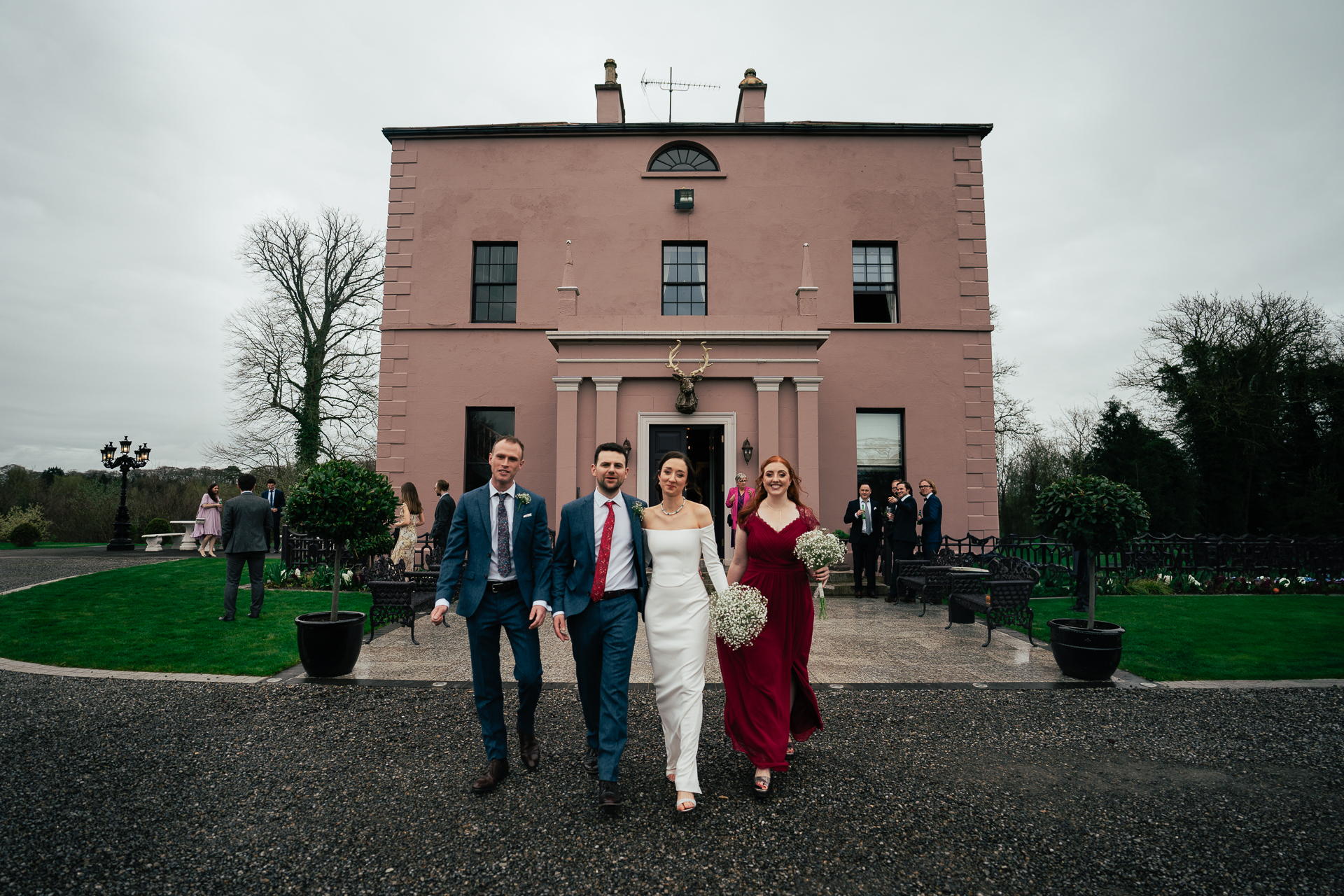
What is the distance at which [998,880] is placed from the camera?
2.95m

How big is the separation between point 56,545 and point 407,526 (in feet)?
69.6

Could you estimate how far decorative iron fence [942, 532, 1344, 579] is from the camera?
12.4 meters

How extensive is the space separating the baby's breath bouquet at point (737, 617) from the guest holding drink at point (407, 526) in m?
9.28

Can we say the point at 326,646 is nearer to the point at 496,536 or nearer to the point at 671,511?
the point at 496,536

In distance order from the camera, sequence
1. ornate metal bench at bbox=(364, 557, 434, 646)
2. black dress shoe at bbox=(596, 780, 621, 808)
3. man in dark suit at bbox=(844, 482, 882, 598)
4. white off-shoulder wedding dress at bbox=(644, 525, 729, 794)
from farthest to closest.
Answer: man in dark suit at bbox=(844, 482, 882, 598)
ornate metal bench at bbox=(364, 557, 434, 646)
white off-shoulder wedding dress at bbox=(644, 525, 729, 794)
black dress shoe at bbox=(596, 780, 621, 808)

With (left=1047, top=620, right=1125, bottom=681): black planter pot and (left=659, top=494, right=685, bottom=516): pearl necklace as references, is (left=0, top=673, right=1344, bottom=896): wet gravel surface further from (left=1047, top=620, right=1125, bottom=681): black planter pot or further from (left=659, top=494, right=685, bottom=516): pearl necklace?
(left=659, top=494, right=685, bottom=516): pearl necklace

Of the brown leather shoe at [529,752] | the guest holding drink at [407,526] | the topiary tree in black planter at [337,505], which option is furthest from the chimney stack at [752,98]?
the brown leather shoe at [529,752]

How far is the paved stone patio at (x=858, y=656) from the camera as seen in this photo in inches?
251

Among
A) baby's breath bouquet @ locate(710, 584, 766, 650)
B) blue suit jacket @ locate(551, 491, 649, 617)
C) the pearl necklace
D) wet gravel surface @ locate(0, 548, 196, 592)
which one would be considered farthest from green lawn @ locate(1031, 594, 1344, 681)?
wet gravel surface @ locate(0, 548, 196, 592)

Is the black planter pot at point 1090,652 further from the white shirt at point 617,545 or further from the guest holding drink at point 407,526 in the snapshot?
the guest holding drink at point 407,526

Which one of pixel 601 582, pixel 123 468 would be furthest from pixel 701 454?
pixel 123 468

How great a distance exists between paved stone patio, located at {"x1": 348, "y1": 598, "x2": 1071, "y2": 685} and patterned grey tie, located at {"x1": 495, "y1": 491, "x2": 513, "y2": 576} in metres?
2.19

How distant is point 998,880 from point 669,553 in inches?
90.3

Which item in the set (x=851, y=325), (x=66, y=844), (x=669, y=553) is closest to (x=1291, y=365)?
(x=851, y=325)
